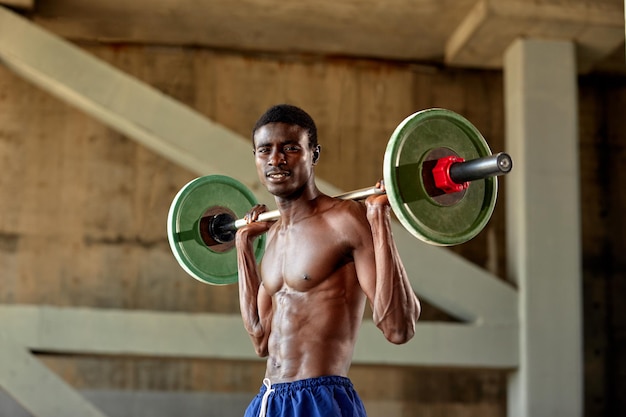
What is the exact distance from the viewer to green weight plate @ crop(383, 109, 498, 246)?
269 cm

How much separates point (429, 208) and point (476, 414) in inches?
261

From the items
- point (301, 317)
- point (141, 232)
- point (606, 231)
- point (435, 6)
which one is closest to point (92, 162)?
point (141, 232)

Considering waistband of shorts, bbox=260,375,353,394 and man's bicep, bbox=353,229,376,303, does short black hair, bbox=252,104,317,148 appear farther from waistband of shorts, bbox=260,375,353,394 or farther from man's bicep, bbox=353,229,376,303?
waistband of shorts, bbox=260,375,353,394

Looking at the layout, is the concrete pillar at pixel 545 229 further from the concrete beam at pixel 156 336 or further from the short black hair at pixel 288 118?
the short black hair at pixel 288 118

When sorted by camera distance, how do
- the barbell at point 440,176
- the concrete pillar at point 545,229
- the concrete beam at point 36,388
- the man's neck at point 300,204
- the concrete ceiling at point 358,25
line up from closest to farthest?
the barbell at point 440,176, the man's neck at point 300,204, the concrete beam at point 36,388, the concrete pillar at point 545,229, the concrete ceiling at point 358,25

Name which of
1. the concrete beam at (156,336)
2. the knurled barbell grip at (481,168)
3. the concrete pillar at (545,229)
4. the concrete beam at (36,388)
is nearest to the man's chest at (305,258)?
the knurled barbell grip at (481,168)

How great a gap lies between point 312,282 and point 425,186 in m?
0.54

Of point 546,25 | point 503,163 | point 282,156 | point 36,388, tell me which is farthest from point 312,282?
point 546,25

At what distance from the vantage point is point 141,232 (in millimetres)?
8688

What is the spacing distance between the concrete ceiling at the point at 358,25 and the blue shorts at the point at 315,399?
548cm

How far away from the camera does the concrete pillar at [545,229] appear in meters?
7.48

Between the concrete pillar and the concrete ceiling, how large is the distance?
0.36 meters

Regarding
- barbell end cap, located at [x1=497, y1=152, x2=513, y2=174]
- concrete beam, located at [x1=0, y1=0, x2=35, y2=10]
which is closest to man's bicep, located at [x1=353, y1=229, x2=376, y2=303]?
barbell end cap, located at [x1=497, y1=152, x2=513, y2=174]

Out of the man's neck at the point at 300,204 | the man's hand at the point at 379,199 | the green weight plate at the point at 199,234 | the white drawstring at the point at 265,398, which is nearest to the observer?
the man's hand at the point at 379,199
